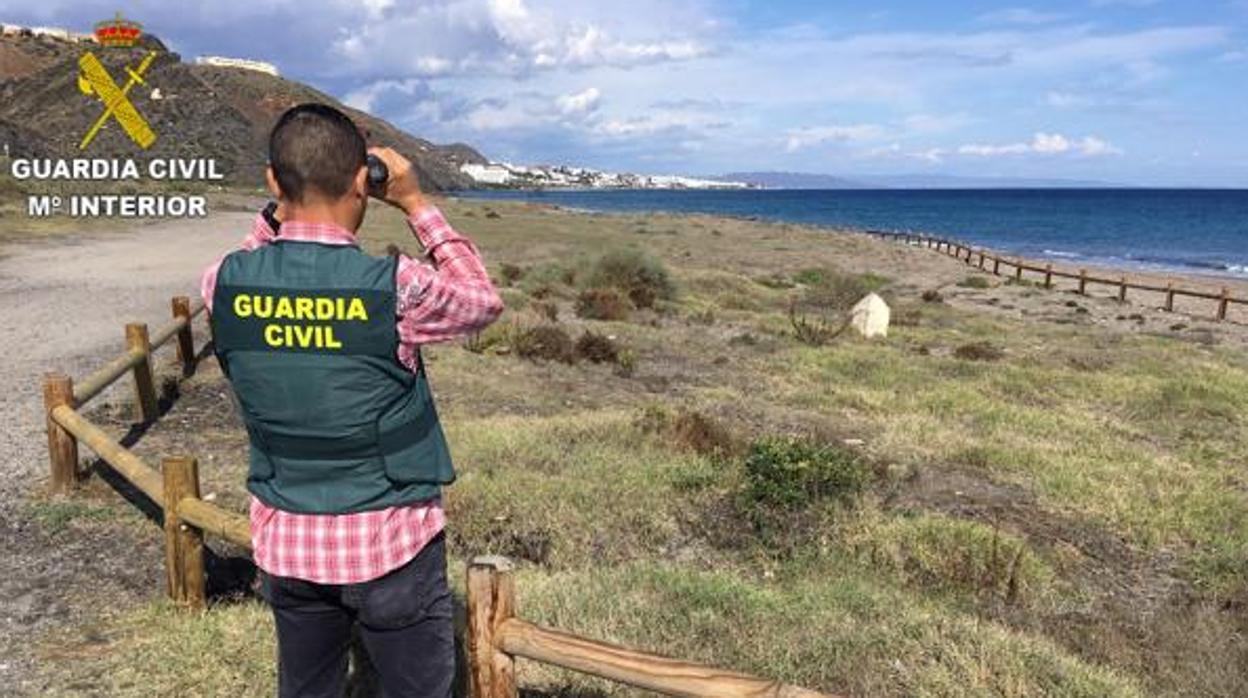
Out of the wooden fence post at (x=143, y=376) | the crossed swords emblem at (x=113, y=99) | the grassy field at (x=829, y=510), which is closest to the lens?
the grassy field at (x=829, y=510)

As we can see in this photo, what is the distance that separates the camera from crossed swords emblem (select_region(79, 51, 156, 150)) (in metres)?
58.0

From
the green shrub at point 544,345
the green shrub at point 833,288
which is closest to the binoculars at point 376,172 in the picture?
the green shrub at point 544,345

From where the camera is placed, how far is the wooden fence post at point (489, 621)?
11.2ft

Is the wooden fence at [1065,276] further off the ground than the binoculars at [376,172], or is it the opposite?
the binoculars at [376,172]

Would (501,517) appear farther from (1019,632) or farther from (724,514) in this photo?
(1019,632)

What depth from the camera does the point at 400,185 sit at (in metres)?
2.57

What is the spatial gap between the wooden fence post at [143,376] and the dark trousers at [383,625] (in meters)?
7.01

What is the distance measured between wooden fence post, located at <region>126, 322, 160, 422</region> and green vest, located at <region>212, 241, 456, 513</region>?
722cm

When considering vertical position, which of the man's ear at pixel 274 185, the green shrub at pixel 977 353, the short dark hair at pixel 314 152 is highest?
the short dark hair at pixel 314 152

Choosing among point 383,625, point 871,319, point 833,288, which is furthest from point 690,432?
point 833,288

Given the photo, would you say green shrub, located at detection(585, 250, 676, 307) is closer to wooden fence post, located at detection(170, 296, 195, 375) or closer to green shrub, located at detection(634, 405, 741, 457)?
wooden fence post, located at detection(170, 296, 195, 375)

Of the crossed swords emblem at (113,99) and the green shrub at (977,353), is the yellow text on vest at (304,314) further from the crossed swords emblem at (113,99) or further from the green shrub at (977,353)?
the crossed swords emblem at (113,99)

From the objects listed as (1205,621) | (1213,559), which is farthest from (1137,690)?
(1213,559)

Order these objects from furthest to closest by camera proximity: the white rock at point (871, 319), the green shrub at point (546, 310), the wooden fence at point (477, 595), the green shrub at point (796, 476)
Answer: the white rock at point (871, 319) < the green shrub at point (546, 310) < the green shrub at point (796, 476) < the wooden fence at point (477, 595)
